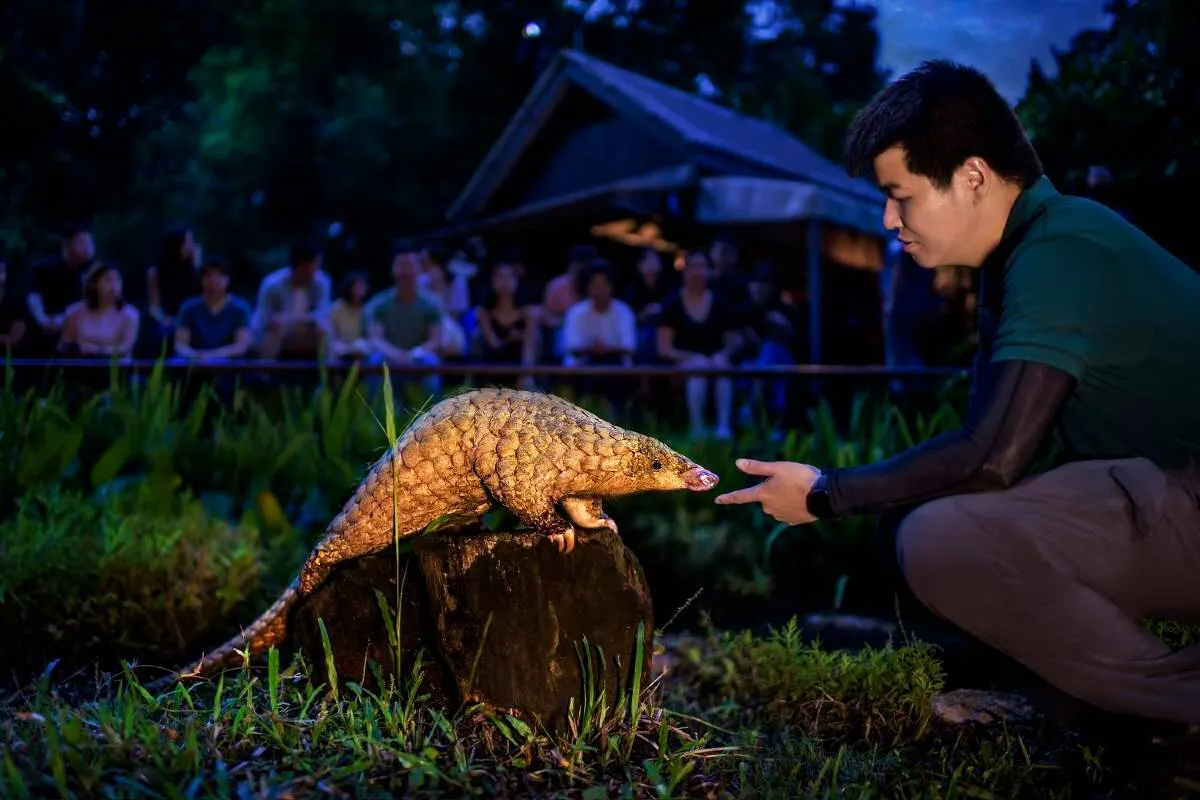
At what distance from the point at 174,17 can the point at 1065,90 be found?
17681 millimetres

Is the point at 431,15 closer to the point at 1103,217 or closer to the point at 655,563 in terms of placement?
the point at 655,563

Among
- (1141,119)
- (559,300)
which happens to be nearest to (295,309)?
(559,300)

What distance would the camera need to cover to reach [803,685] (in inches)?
141

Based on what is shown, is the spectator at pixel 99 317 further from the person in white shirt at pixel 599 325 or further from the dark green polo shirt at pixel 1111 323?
the dark green polo shirt at pixel 1111 323

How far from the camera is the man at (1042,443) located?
7.58 ft

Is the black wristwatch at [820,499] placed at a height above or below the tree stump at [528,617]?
above

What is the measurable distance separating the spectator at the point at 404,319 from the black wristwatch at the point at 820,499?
543 cm

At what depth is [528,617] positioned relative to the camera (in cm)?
273

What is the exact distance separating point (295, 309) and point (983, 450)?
6841 millimetres

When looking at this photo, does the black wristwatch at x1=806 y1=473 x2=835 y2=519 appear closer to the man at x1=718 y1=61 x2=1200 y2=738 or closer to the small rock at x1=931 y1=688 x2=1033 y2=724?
the man at x1=718 y1=61 x2=1200 y2=738

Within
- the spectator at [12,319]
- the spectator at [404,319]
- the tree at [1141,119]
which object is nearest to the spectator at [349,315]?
the spectator at [404,319]

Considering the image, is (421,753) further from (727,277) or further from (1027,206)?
(727,277)

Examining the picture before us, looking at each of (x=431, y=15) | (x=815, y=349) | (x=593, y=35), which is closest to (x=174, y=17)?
(x=431, y=15)

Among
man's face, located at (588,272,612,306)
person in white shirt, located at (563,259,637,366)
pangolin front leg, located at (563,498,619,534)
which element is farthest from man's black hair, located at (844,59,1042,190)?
man's face, located at (588,272,612,306)
